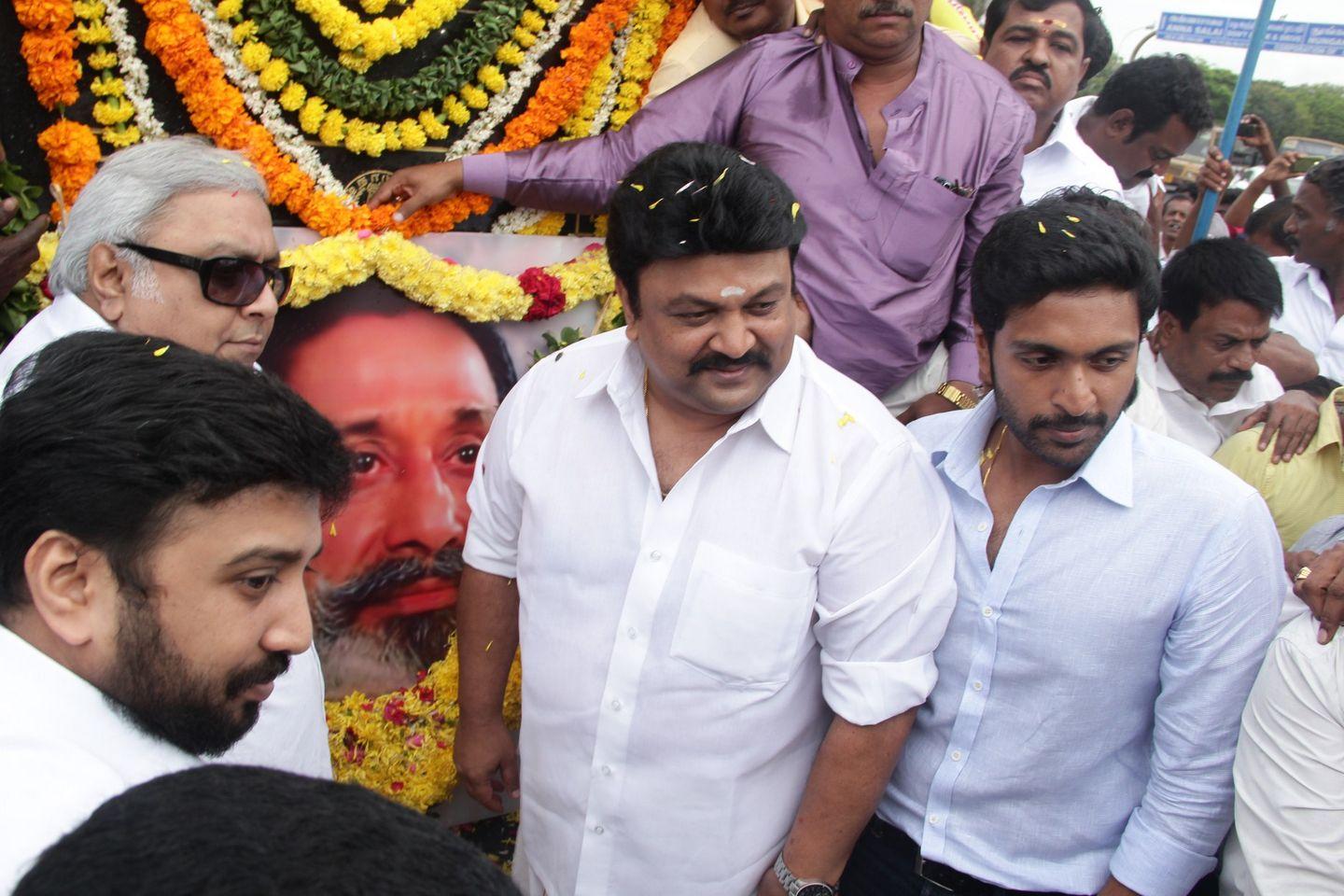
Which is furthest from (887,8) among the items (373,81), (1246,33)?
(1246,33)

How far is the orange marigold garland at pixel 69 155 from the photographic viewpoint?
2.35 meters

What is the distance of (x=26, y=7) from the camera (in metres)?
2.25

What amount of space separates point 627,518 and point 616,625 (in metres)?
0.21

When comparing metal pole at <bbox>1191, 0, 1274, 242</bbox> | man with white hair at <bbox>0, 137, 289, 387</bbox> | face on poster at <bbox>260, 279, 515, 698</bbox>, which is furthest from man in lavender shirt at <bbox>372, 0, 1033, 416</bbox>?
metal pole at <bbox>1191, 0, 1274, 242</bbox>

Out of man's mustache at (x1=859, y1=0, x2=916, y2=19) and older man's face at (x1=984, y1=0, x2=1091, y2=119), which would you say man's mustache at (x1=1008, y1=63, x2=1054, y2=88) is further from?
man's mustache at (x1=859, y1=0, x2=916, y2=19)

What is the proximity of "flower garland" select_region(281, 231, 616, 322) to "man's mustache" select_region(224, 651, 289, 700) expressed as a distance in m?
1.44

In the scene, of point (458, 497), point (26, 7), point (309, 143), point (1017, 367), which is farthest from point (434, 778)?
point (26, 7)

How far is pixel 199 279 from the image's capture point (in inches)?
83.0

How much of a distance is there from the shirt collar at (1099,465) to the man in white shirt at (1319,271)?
2520 millimetres

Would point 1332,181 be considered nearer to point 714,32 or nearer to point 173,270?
point 714,32

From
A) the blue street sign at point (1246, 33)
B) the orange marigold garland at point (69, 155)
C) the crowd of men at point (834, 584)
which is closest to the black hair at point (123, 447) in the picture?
the crowd of men at point (834, 584)

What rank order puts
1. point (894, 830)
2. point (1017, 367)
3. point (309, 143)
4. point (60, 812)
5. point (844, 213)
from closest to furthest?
point (60, 812)
point (1017, 367)
point (894, 830)
point (309, 143)
point (844, 213)

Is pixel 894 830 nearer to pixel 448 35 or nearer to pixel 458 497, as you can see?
pixel 458 497

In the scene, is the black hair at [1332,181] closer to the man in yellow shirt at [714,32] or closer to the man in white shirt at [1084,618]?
the man in yellow shirt at [714,32]
